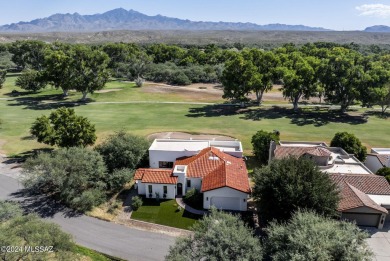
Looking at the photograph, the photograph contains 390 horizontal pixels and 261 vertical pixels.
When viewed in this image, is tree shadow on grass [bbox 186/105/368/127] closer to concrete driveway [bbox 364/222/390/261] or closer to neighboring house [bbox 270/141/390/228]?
neighboring house [bbox 270/141/390/228]

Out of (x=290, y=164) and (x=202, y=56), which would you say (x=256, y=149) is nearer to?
(x=290, y=164)

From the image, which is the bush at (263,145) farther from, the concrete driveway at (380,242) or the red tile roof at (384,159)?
the concrete driveway at (380,242)

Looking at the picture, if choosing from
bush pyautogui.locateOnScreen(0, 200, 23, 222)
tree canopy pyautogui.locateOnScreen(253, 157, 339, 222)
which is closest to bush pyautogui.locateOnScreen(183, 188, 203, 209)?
tree canopy pyautogui.locateOnScreen(253, 157, 339, 222)

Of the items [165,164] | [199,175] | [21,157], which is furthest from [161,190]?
[21,157]

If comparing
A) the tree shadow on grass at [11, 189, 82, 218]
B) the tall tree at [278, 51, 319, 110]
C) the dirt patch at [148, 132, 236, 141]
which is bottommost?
the tree shadow on grass at [11, 189, 82, 218]

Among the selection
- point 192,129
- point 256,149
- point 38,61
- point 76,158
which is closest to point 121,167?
point 76,158
